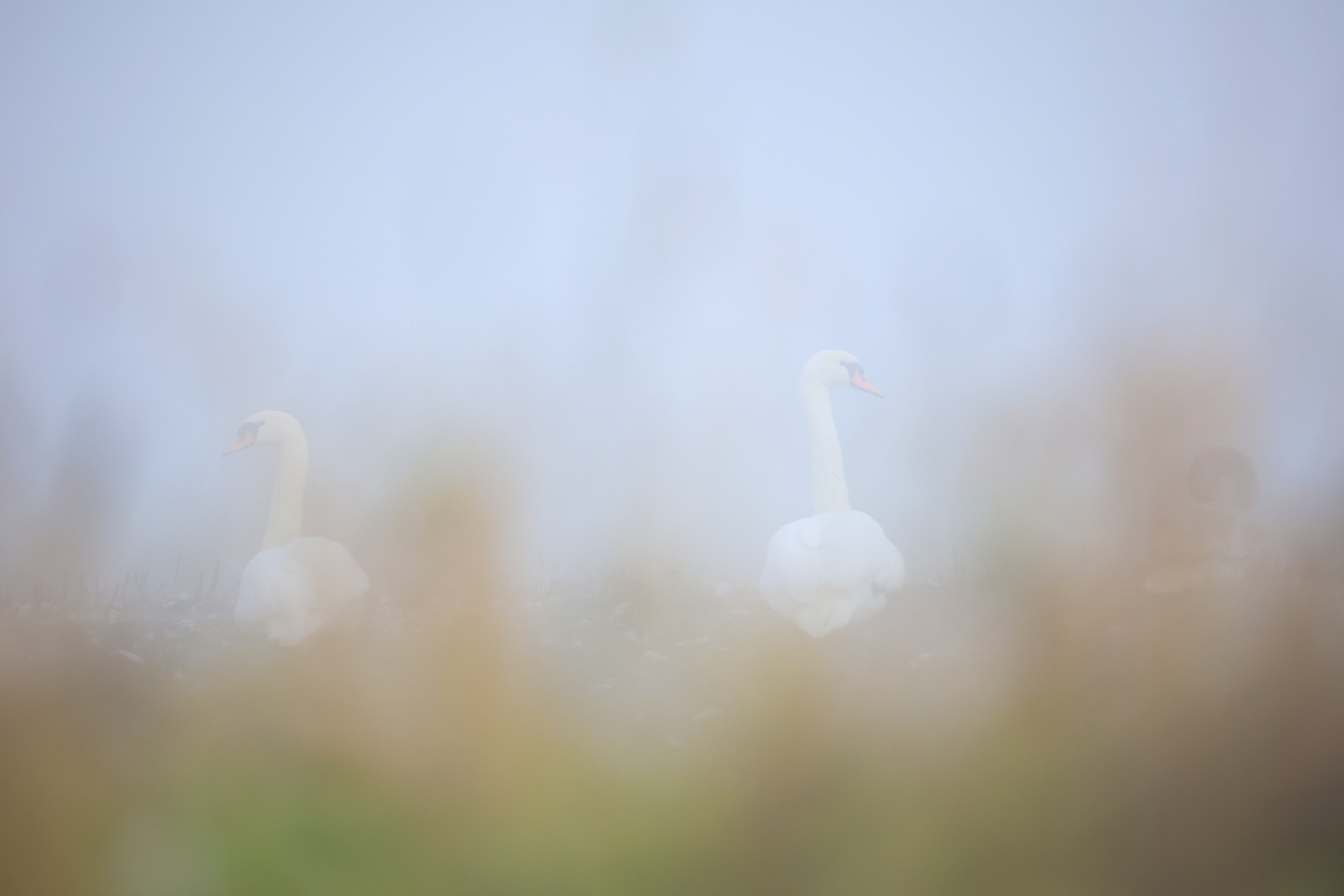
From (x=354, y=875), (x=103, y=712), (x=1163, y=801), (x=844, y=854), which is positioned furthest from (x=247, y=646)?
(x=1163, y=801)

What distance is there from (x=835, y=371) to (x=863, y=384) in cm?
5

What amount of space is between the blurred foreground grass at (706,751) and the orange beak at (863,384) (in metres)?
0.32

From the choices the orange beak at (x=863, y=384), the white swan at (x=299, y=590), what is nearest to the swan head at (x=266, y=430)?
the white swan at (x=299, y=590)

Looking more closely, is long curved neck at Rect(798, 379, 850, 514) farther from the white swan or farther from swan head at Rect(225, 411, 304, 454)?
swan head at Rect(225, 411, 304, 454)

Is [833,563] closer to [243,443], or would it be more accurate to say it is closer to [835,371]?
[835,371]

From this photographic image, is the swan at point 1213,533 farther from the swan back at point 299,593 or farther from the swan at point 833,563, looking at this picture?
the swan back at point 299,593

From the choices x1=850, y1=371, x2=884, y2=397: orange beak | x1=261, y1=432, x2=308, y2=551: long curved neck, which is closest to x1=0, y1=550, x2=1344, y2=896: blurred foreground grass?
x1=261, y1=432, x2=308, y2=551: long curved neck

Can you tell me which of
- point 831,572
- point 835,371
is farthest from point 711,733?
point 835,371

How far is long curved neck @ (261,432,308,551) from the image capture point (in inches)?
46.3

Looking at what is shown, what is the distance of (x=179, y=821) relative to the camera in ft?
2.85

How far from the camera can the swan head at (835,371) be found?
1.14 meters

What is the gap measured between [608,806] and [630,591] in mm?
302

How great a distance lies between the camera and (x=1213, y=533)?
849mm

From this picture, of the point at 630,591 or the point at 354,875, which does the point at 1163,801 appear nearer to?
the point at 630,591
